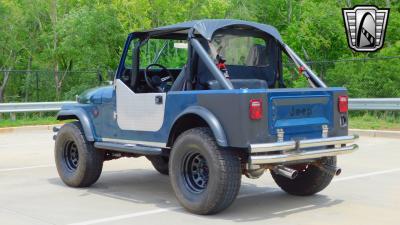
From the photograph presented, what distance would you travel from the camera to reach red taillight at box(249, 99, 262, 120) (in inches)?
262

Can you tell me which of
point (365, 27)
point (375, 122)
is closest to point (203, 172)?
point (375, 122)

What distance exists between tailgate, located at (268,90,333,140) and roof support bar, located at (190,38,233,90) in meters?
0.50

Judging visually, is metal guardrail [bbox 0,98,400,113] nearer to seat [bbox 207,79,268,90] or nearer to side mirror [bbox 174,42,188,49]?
side mirror [bbox 174,42,188,49]

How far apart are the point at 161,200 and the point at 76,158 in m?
1.76

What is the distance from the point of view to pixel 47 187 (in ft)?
29.8

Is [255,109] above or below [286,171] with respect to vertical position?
above

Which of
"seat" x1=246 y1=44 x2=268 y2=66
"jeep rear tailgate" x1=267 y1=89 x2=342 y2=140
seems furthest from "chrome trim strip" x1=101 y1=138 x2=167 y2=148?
"seat" x1=246 y1=44 x2=268 y2=66

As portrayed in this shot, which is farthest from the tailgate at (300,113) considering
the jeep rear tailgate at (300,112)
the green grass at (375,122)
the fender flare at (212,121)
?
the green grass at (375,122)

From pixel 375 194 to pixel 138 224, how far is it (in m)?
3.34

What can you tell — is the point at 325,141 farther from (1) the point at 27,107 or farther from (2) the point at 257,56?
(1) the point at 27,107

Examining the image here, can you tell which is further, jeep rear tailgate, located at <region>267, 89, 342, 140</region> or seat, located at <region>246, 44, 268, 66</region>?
seat, located at <region>246, 44, 268, 66</region>

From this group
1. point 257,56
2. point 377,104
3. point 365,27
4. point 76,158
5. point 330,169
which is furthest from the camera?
point 365,27

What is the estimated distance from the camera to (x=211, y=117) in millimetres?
6863

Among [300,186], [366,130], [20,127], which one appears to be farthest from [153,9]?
[300,186]
